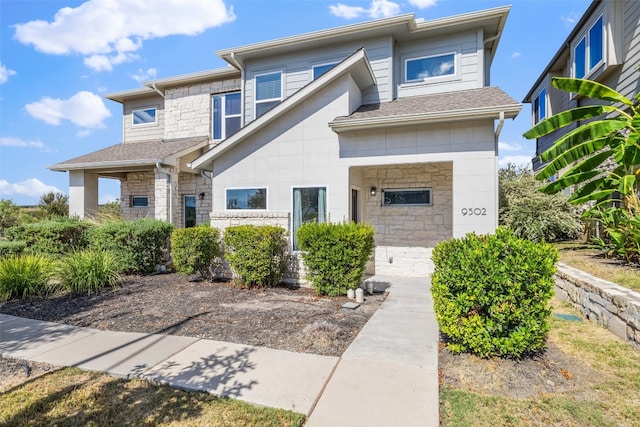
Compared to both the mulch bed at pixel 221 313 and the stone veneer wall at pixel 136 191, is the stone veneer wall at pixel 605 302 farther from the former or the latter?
the stone veneer wall at pixel 136 191

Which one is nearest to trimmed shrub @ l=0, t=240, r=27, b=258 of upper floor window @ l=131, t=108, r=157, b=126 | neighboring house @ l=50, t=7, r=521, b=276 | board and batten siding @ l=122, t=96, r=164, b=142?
neighboring house @ l=50, t=7, r=521, b=276

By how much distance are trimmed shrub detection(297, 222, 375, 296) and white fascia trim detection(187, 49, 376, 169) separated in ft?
A: 12.3

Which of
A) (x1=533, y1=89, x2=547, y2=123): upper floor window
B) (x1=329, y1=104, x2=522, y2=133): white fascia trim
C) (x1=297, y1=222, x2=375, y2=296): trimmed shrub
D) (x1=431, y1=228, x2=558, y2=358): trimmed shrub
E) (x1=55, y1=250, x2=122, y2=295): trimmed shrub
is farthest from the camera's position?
(x1=533, y1=89, x2=547, y2=123): upper floor window

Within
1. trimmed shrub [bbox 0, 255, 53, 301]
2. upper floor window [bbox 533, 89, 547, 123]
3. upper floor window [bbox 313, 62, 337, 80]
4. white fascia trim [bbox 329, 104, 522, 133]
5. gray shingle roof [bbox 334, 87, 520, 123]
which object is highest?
upper floor window [bbox 533, 89, 547, 123]

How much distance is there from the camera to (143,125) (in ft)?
50.9

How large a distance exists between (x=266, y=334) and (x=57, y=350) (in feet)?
9.85

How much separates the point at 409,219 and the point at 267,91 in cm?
737

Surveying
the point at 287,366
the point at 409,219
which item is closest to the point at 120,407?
the point at 287,366

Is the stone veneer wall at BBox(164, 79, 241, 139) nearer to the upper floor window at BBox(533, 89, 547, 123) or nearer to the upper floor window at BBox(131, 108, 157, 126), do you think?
the upper floor window at BBox(131, 108, 157, 126)

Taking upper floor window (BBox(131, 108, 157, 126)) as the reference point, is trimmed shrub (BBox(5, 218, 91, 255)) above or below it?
below

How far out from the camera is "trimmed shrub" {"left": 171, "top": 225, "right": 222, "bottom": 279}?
8680 millimetres

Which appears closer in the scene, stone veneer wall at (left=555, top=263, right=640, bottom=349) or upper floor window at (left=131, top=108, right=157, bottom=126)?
stone veneer wall at (left=555, top=263, right=640, bottom=349)

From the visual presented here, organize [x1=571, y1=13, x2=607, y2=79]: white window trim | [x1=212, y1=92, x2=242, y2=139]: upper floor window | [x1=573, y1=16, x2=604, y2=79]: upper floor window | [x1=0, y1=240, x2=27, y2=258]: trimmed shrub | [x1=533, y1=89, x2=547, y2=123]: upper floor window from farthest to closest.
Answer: [x1=533, y1=89, x2=547, y2=123]: upper floor window < [x1=212, y1=92, x2=242, y2=139]: upper floor window < [x1=573, y1=16, x2=604, y2=79]: upper floor window < [x1=571, y1=13, x2=607, y2=79]: white window trim < [x1=0, y1=240, x2=27, y2=258]: trimmed shrub

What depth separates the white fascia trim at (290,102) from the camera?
8.77 m
